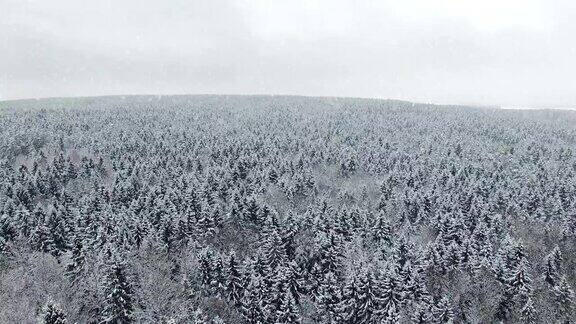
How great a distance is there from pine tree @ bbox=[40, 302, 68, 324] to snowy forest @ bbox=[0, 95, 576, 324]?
0.37ft

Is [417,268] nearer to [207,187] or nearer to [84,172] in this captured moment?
[207,187]

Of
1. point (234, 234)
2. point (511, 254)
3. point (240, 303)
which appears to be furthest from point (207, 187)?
point (511, 254)

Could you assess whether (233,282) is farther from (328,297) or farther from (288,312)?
(328,297)

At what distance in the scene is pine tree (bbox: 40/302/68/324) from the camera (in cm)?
4542

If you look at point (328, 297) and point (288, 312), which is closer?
point (288, 312)

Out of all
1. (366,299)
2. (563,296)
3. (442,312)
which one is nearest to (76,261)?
(366,299)

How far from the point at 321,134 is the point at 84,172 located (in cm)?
10491

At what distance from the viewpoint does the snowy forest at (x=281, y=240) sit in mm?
62031

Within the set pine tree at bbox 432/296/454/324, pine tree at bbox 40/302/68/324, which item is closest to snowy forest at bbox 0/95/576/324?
pine tree at bbox 40/302/68/324

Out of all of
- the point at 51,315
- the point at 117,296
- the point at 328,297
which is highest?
the point at 51,315

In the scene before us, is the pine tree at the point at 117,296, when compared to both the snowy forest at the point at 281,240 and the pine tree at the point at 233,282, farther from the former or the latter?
the pine tree at the point at 233,282

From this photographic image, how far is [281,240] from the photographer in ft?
251

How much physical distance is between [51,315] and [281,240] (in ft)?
125

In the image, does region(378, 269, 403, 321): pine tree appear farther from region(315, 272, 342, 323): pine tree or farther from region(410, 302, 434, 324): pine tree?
region(315, 272, 342, 323): pine tree
